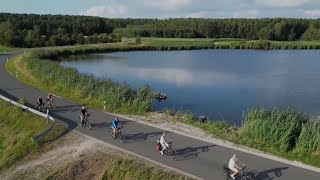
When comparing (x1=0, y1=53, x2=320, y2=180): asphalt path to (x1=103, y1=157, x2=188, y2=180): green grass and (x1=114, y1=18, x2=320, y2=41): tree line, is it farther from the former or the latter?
(x1=114, y1=18, x2=320, y2=41): tree line

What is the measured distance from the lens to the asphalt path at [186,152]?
60.5ft

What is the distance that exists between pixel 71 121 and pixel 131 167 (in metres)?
9.04

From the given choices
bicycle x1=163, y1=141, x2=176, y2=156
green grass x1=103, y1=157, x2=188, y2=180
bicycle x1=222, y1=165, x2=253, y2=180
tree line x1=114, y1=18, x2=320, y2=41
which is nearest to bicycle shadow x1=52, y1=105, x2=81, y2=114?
green grass x1=103, y1=157, x2=188, y2=180

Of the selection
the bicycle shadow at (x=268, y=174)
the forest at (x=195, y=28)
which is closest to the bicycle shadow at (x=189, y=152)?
the bicycle shadow at (x=268, y=174)

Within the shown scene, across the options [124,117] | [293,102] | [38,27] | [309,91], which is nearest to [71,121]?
[124,117]

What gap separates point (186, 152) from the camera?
827 inches

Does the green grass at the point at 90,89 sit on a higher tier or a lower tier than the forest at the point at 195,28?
higher

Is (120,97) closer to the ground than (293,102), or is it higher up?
higher up

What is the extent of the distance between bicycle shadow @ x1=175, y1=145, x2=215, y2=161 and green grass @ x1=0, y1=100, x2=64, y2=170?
797 centimetres

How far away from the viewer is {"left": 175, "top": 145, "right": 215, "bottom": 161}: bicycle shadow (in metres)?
20.4

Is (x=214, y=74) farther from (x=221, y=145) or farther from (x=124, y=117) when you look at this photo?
(x=221, y=145)

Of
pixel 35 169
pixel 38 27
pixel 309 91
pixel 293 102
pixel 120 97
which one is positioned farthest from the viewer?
pixel 38 27

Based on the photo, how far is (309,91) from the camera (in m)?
50.3

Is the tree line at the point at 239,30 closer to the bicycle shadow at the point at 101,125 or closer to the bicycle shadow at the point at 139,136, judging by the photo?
the bicycle shadow at the point at 101,125
